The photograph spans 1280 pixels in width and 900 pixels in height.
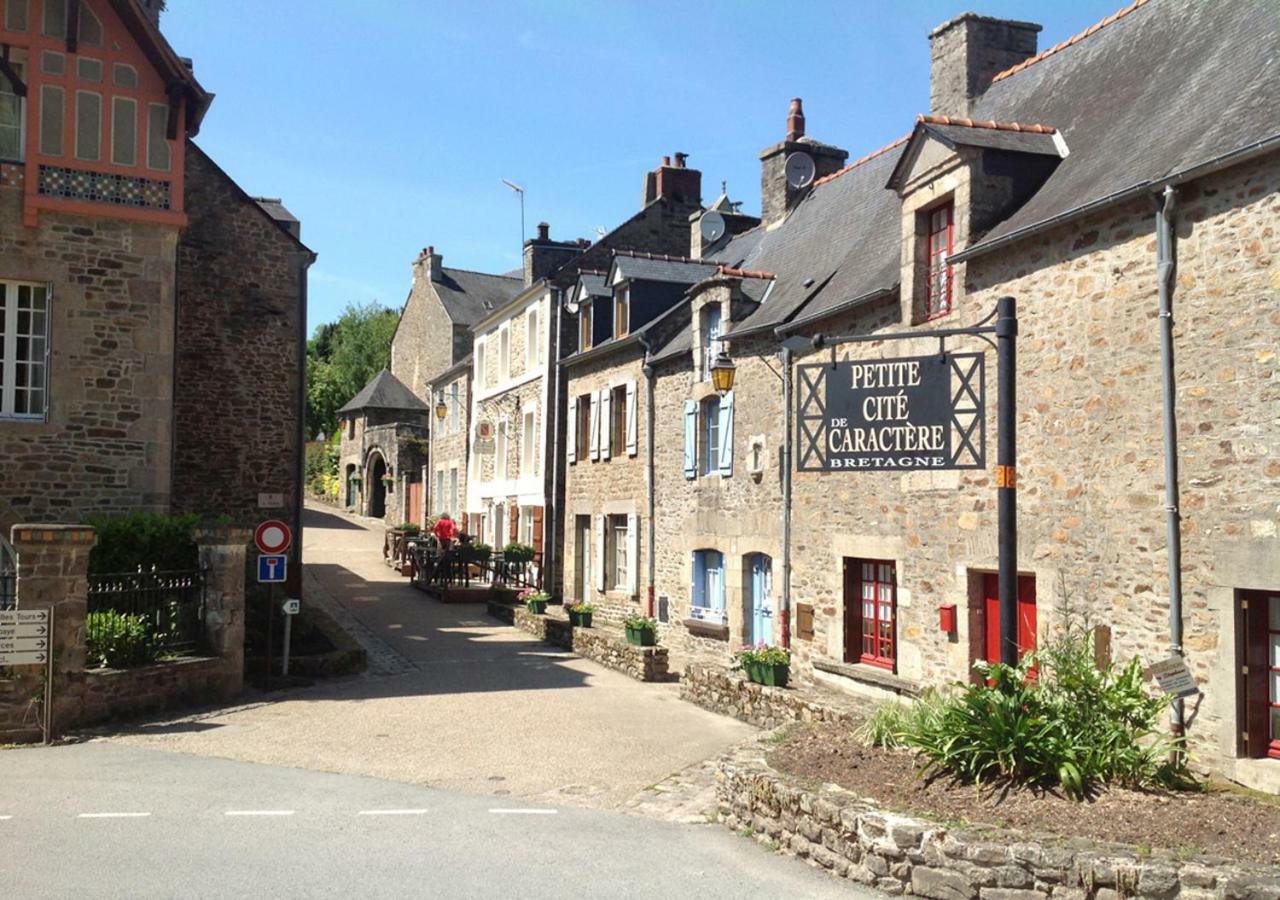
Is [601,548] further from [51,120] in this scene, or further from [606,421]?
[51,120]

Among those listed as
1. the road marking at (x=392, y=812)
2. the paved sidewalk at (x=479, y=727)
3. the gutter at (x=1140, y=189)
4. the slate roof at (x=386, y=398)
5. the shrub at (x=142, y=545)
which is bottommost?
the paved sidewalk at (x=479, y=727)

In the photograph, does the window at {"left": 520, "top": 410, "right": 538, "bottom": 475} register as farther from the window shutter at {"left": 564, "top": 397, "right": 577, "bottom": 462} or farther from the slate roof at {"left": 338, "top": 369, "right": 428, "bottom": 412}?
the slate roof at {"left": 338, "top": 369, "right": 428, "bottom": 412}

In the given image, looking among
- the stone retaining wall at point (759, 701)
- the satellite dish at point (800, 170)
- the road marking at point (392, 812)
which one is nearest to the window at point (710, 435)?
the stone retaining wall at point (759, 701)

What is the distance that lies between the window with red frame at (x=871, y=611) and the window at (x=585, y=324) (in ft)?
34.2

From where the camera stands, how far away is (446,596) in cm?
2325

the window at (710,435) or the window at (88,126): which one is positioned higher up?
the window at (88,126)

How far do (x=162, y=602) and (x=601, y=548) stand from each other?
10213 mm


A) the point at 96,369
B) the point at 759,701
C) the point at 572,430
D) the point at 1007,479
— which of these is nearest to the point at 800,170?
the point at 572,430

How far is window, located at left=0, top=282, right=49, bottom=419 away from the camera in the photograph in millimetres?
14023

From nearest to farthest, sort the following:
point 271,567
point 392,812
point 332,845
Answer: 1. point 332,845
2. point 392,812
3. point 271,567

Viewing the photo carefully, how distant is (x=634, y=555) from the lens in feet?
66.1

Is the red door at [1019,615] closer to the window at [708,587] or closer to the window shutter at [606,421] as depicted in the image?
the window at [708,587]

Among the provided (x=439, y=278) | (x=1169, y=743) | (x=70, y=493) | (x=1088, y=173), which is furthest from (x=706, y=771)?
(x=439, y=278)

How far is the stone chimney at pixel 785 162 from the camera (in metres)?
20.1
